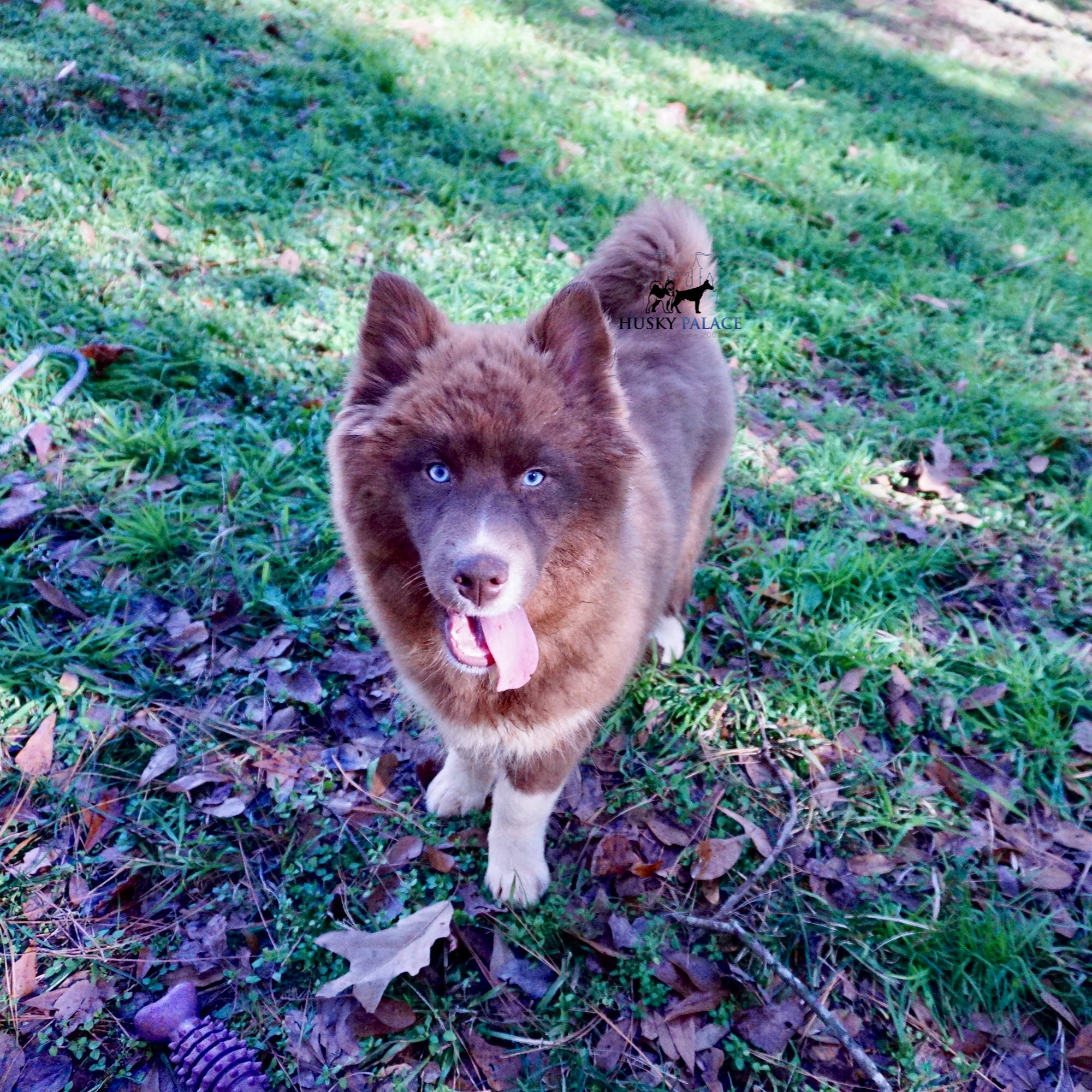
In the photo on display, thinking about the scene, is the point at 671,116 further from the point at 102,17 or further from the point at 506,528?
the point at 506,528

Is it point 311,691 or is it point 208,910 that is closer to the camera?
point 208,910

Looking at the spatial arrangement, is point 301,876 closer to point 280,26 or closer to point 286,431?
point 286,431

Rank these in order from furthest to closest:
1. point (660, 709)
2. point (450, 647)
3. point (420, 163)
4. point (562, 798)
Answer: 1. point (420, 163)
2. point (660, 709)
3. point (562, 798)
4. point (450, 647)

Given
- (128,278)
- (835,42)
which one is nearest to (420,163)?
(128,278)

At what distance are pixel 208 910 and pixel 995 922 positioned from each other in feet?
8.94

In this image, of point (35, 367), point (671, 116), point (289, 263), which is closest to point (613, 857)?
point (35, 367)

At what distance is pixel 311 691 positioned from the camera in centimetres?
321

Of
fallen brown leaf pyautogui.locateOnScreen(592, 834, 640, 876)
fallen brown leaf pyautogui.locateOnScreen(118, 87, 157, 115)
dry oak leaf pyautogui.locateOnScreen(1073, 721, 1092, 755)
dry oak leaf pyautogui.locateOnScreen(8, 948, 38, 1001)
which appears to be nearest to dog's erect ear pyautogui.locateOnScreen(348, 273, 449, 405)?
fallen brown leaf pyautogui.locateOnScreen(592, 834, 640, 876)

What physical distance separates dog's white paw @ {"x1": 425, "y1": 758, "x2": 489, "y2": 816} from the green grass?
22 centimetres

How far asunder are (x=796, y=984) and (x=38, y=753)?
2.82 meters

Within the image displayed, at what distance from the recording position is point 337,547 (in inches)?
144

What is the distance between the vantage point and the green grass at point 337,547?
2.57 meters

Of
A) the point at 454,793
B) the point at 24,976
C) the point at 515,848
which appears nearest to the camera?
the point at 24,976

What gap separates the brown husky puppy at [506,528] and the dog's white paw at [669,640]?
80 centimetres
